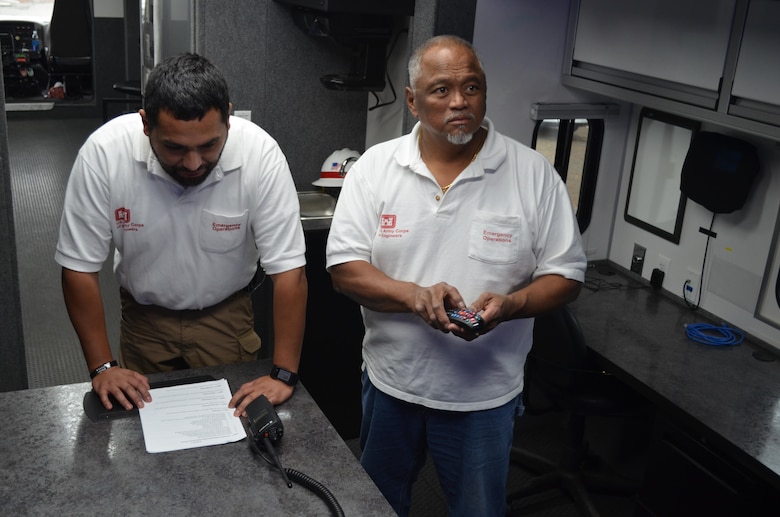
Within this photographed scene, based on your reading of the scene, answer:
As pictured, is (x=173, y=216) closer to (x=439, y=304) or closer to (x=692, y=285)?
(x=439, y=304)

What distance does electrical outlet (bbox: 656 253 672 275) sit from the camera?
115 inches

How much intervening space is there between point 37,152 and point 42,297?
3.11 m

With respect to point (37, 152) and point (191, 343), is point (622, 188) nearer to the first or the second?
point (191, 343)

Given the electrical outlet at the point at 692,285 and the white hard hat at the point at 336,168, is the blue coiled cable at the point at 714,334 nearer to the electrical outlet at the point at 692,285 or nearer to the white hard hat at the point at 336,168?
the electrical outlet at the point at 692,285

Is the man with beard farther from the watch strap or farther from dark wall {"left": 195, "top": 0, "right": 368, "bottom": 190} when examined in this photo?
dark wall {"left": 195, "top": 0, "right": 368, "bottom": 190}

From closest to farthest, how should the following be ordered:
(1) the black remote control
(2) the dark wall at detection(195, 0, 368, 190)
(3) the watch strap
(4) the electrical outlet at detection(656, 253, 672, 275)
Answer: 1. (1) the black remote control
2. (3) the watch strap
3. (4) the electrical outlet at detection(656, 253, 672, 275)
4. (2) the dark wall at detection(195, 0, 368, 190)

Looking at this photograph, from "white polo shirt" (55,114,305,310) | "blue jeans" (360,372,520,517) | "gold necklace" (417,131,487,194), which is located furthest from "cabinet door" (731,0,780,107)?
"white polo shirt" (55,114,305,310)

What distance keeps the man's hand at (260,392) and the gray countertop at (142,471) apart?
0.18 feet

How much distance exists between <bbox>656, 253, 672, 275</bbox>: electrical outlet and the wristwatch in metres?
1.79

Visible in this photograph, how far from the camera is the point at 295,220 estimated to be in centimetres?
176

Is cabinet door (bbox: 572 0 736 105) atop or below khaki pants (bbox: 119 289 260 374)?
atop

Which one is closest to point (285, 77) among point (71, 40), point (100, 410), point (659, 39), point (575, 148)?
point (575, 148)

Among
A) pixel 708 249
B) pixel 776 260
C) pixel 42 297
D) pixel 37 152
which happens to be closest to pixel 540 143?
pixel 708 249

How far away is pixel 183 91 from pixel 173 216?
1.13 feet
